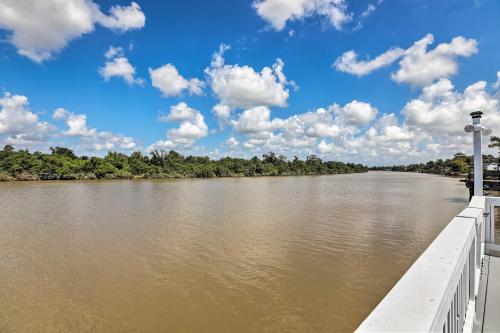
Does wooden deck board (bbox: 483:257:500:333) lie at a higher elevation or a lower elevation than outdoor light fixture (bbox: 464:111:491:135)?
lower

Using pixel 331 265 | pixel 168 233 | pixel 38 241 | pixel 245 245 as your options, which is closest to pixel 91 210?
pixel 38 241

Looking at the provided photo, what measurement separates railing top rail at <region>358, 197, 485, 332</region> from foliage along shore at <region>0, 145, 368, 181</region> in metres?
49.4

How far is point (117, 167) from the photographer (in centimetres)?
5038

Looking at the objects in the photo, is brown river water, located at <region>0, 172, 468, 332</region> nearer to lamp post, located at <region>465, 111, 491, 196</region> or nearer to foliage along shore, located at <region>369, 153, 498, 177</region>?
lamp post, located at <region>465, 111, 491, 196</region>

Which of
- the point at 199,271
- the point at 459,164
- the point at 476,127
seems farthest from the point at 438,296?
the point at 459,164

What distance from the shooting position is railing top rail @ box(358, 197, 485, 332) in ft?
3.44

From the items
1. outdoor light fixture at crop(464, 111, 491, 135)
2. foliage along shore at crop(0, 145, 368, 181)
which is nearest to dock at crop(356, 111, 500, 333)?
outdoor light fixture at crop(464, 111, 491, 135)

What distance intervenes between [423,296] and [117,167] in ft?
179

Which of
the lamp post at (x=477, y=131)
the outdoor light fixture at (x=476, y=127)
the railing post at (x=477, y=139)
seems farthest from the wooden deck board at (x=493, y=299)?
the outdoor light fixture at (x=476, y=127)

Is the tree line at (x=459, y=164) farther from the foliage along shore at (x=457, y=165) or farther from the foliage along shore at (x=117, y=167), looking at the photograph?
the foliage along shore at (x=117, y=167)

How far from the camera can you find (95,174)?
44750 millimetres

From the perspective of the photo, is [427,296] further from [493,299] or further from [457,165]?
[457,165]

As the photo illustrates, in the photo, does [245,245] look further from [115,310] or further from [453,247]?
[453,247]

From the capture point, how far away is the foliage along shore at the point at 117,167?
4066 centimetres
